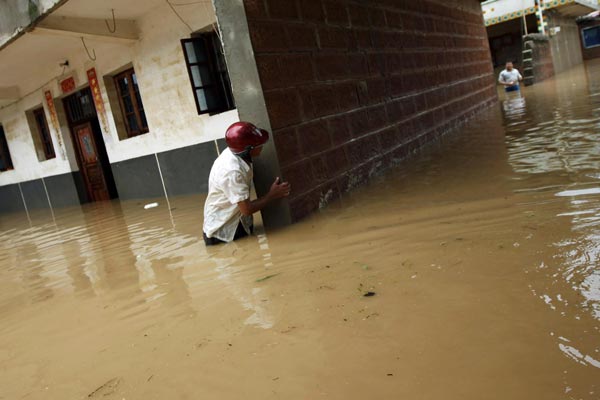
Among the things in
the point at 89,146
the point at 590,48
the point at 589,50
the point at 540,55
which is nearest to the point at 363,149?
the point at 89,146

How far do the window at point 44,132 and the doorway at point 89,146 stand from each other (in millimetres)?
1408

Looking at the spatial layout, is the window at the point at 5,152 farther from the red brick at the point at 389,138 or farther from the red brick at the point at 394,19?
the red brick at the point at 389,138

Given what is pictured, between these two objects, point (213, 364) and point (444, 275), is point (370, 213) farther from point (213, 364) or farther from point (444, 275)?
point (213, 364)

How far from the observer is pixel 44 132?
1323cm

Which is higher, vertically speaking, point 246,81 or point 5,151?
point 5,151

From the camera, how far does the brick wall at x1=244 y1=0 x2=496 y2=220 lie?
13.2 feet

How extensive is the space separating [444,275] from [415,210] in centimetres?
138

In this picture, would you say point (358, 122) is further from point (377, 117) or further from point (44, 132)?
point (44, 132)

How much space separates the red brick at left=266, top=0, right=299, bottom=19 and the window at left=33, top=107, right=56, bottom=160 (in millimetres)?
11085

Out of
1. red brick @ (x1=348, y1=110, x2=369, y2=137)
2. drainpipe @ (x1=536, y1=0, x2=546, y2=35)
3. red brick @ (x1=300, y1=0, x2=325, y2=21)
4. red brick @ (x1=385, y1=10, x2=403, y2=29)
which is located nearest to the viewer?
red brick @ (x1=300, y1=0, x2=325, y2=21)

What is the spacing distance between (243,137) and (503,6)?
19991mm

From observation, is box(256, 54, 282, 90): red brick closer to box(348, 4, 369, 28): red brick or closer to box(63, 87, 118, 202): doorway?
box(348, 4, 369, 28): red brick

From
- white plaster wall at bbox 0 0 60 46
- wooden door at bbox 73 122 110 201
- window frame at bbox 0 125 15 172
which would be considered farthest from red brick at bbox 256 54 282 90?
window frame at bbox 0 125 15 172

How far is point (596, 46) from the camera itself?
2848cm
